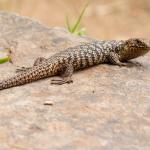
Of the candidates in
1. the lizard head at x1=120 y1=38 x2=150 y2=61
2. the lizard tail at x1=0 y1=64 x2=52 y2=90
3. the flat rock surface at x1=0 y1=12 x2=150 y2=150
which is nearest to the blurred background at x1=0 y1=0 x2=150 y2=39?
the lizard head at x1=120 y1=38 x2=150 y2=61

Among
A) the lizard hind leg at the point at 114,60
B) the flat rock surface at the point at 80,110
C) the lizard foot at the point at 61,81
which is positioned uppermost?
the lizard hind leg at the point at 114,60

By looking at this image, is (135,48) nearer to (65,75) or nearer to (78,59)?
(78,59)

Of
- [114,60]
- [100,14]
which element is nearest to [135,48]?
[114,60]

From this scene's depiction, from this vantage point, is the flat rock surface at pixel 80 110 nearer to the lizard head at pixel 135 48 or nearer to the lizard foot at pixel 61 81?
the lizard foot at pixel 61 81

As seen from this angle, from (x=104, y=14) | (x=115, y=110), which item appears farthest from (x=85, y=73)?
(x=104, y=14)

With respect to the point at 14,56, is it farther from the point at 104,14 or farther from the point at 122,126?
the point at 104,14

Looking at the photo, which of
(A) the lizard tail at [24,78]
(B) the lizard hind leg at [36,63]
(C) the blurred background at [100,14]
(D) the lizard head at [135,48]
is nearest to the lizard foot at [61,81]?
(A) the lizard tail at [24,78]
